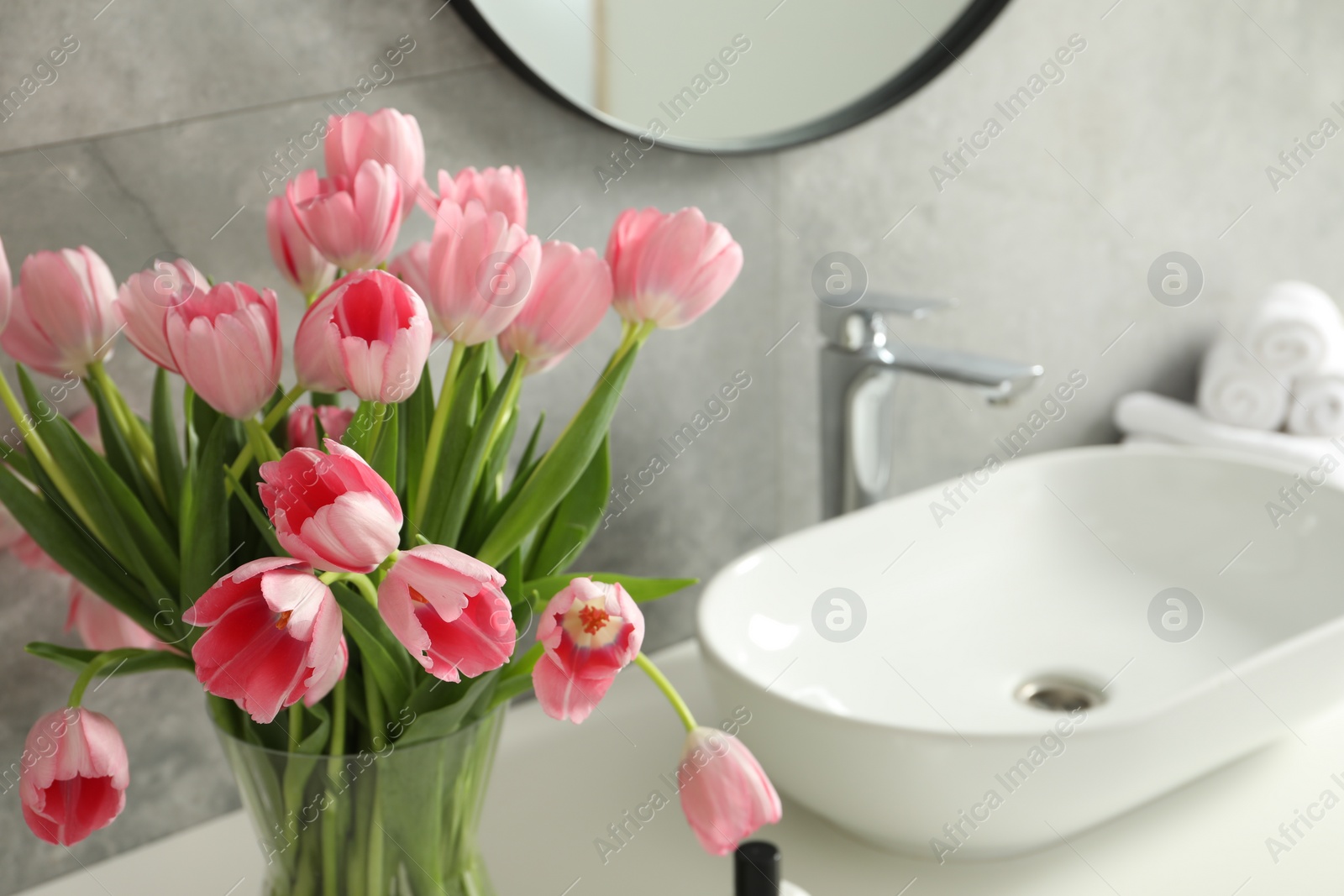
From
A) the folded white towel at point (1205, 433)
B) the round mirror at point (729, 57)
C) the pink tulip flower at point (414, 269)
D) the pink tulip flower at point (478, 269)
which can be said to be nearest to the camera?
the pink tulip flower at point (478, 269)

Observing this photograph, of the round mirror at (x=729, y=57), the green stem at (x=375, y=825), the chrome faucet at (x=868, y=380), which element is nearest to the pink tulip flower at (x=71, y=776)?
the green stem at (x=375, y=825)

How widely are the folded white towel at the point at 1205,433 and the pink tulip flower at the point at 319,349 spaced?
99 centimetres

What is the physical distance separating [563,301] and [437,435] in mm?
83

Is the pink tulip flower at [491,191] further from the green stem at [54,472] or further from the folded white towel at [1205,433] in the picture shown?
the folded white towel at [1205,433]

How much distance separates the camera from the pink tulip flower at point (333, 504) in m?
0.37

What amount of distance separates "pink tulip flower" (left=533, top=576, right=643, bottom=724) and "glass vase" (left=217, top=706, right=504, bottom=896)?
0.11 meters

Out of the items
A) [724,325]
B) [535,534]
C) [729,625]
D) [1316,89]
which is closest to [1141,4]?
[1316,89]

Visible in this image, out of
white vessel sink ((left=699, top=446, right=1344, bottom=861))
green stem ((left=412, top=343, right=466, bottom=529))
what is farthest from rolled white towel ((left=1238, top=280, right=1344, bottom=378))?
green stem ((left=412, top=343, right=466, bottom=529))

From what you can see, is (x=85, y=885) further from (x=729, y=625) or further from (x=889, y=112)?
(x=889, y=112)

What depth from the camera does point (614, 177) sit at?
877 mm

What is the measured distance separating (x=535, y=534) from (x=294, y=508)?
0.24m

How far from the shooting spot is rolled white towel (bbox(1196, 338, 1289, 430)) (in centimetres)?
125

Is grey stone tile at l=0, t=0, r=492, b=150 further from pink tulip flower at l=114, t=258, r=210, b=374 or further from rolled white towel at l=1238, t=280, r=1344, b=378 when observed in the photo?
rolled white towel at l=1238, t=280, r=1344, b=378

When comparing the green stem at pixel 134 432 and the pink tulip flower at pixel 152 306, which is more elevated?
the pink tulip flower at pixel 152 306
